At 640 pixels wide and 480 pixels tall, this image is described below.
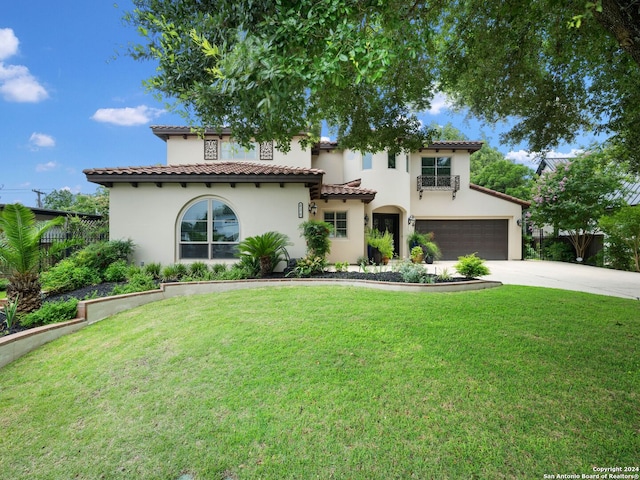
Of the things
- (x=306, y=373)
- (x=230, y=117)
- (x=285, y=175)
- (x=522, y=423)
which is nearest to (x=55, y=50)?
(x=285, y=175)

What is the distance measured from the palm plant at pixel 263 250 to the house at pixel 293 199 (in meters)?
1.11

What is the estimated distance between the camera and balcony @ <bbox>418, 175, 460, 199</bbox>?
55.7 ft

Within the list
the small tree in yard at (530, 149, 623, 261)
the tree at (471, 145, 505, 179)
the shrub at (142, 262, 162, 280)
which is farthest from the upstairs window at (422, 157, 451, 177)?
the tree at (471, 145, 505, 179)

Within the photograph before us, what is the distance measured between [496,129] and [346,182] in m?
8.53

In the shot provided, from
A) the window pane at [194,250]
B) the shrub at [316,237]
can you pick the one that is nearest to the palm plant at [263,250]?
the shrub at [316,237]

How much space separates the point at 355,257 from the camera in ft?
44.0

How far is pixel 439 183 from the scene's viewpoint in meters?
17.1

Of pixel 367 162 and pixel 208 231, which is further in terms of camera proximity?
pixel 367 162

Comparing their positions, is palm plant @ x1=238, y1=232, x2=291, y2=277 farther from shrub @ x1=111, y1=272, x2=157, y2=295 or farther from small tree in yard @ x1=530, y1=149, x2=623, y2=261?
small tree in yard @ x1=530, y1=149, x2=623, y2=261

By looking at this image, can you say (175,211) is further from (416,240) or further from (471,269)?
(416,240)

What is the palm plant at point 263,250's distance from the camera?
28.8 ft

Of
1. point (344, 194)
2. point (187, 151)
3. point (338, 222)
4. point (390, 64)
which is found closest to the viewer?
point (390, 64)

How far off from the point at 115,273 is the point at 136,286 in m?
1.81

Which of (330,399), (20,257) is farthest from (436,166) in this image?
(20,257)
